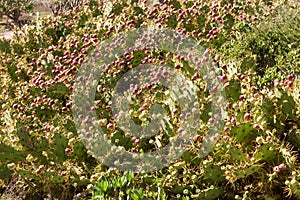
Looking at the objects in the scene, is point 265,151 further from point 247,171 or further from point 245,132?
point 245,132

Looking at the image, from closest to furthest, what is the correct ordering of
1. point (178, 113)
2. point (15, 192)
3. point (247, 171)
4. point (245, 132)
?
point (247, 171) → point (245, 132) → point (178, 113) → point (15, 192)

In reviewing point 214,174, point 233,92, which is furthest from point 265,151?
point 233,92

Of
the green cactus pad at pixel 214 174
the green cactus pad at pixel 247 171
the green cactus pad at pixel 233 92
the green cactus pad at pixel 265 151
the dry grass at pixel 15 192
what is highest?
the green cactus pad at pixel 233 92

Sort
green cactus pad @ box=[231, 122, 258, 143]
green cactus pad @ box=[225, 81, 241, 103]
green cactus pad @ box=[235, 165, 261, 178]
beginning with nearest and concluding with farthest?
green cactus pad @ box=[235, 165, 261, 178], green cactus pad @ box=[231, 122, 258, 143], green cactus pad @ box=[225, 81, 241, 103]

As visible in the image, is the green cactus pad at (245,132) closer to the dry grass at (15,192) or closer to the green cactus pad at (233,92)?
the green cactus pad at (233,92)

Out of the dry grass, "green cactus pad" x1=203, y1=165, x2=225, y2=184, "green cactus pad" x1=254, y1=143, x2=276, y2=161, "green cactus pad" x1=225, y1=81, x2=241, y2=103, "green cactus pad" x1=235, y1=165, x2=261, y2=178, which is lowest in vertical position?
the dry grass

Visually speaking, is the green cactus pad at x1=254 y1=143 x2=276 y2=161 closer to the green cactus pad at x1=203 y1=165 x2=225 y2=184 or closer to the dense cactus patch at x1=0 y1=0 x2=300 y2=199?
the dense cactus patch at x1=0 y1=0 x2=300 y2=199

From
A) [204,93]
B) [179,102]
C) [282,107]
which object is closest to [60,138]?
[179,102]

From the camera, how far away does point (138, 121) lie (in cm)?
501

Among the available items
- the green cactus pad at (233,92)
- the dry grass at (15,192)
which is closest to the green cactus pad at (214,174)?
the green cactus pad at (233,92)

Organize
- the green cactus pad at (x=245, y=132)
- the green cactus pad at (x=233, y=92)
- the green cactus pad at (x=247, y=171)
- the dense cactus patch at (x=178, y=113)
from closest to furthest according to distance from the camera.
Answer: the green cactus pad at (x=247, y=171)
the dense cactus patch at (x=178, y=113)
the green cactus pad at (x=245, y=132)
the green cactus pad at (x=233, y=92)

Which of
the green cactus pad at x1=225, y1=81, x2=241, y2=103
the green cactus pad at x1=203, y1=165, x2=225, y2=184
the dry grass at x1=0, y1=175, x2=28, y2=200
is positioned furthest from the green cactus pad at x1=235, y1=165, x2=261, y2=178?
the dry grass at x1=0, y1=175, x2=28, y2=200

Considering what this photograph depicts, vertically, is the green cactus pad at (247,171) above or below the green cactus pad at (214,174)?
above

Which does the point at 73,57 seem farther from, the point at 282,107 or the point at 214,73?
the point at 282,107
